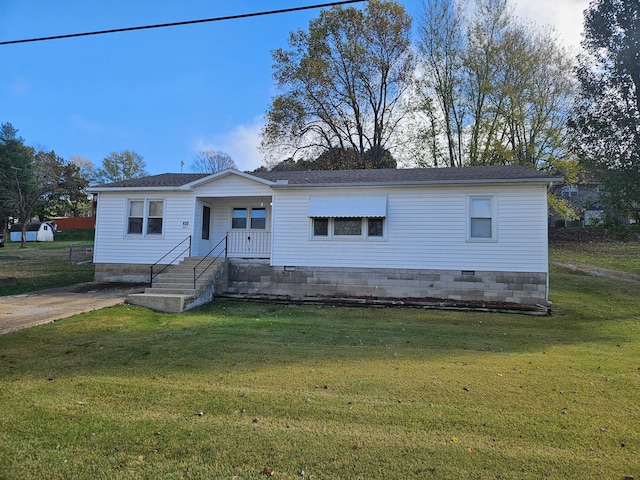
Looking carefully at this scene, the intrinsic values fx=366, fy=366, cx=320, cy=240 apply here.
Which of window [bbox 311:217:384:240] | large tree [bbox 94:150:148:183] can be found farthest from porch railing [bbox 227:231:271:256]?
large tree [bbox 94:150:148:183]

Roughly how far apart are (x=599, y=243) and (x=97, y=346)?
94.4 feet

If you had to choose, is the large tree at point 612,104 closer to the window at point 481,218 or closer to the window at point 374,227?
the window at point 481,218

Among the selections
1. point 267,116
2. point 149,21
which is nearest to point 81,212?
point 267,116

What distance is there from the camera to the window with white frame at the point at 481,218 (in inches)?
447

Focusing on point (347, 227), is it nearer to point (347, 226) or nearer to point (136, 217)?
point (347, 226)

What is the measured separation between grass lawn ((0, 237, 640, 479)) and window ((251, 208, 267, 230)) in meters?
7.21

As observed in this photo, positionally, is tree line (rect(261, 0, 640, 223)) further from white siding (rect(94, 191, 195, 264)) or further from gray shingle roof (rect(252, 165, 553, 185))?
white siding (rect(94, 191, 195, 264))

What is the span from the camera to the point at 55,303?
9.52 m

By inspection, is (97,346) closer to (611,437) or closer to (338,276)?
(611,437)

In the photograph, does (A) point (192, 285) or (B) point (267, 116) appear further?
(B) point (267, 116)

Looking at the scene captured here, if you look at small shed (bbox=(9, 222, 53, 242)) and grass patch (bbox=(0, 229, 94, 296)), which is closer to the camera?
grass patch (bbox=(0, 229, 94, 296))

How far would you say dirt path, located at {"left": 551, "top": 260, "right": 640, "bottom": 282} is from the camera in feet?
54.3

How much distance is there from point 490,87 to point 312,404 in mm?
22063

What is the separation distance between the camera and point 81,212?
57031 mm
